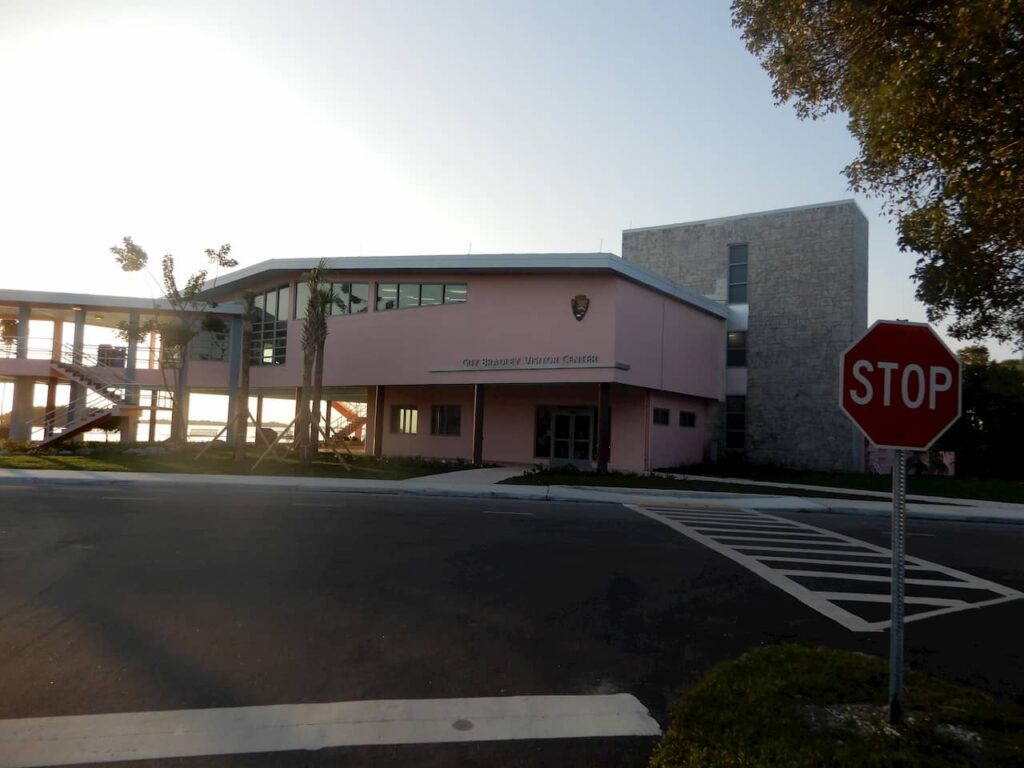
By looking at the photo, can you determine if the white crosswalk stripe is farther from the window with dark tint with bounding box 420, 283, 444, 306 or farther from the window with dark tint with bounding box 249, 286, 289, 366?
the window with dark tint with bounding box 249, 286, 289, 366

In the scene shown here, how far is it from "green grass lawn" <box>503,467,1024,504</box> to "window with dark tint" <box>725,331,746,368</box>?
5994 millimetres

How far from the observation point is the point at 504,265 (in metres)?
25.5

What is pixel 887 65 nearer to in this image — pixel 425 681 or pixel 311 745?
pixel 425 681

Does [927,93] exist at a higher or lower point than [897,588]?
higher

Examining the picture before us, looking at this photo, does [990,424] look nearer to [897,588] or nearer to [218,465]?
[218,465]

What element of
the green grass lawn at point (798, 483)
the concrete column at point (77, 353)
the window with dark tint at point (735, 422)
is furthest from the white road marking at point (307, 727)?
the concrete column at point (77, 353)

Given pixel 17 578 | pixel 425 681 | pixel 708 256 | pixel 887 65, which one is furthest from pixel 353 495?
pixel 708 256

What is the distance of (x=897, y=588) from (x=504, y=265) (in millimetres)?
22042

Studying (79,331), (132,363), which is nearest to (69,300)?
(79,331)

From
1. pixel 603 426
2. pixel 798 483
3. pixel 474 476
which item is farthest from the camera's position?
pixel 603 426

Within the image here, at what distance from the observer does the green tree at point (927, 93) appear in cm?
703

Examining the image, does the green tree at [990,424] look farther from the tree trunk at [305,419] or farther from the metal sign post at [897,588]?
the metal sign post at [897,588]

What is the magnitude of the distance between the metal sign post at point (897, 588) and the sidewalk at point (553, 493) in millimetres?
13446

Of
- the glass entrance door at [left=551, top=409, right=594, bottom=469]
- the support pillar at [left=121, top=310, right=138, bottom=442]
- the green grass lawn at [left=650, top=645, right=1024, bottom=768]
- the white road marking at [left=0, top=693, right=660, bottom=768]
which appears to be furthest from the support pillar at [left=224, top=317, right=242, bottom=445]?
the green grass lawn at [left=650, top=645, right=1024, bottom=768]
